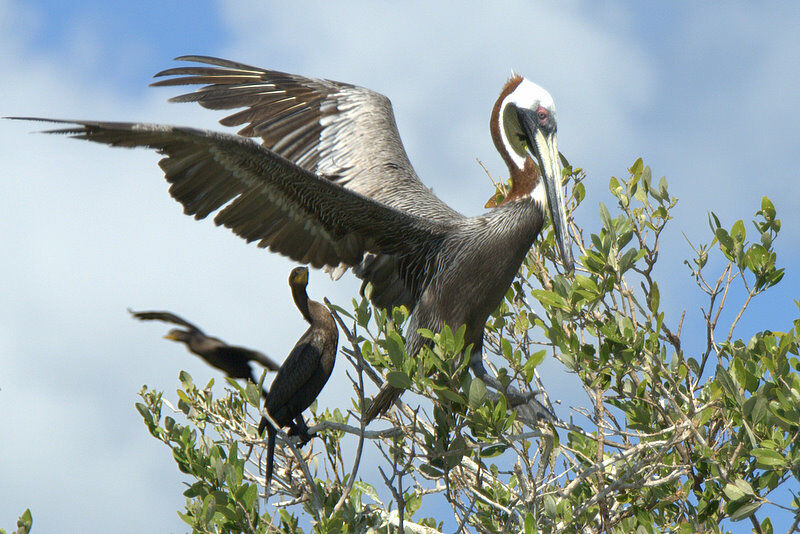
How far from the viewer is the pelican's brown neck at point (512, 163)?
4422mm

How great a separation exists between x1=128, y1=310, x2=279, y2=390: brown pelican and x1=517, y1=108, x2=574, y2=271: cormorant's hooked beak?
151cm

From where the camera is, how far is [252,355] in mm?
4367

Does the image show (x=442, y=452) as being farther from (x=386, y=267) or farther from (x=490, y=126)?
(x=490, y=126)

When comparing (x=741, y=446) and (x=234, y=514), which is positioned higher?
(x=741, y=446)

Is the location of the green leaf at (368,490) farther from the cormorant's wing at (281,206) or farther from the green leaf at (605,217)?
the green leaf at (605,217)

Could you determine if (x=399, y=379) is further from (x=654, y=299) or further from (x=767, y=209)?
(x=767, y=209)

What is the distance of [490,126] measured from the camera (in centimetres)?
475

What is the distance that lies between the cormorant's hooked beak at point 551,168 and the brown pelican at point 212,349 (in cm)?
151

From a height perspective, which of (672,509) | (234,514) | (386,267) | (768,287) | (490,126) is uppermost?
(490,126)

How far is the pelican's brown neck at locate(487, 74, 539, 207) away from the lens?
14.5ft

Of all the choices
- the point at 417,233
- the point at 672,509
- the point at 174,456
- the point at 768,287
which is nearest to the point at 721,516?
the point at 672,509

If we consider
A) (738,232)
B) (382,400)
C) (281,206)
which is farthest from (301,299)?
(738,232)

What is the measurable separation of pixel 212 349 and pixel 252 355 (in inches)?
8.6

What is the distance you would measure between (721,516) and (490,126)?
2211 millimetres
